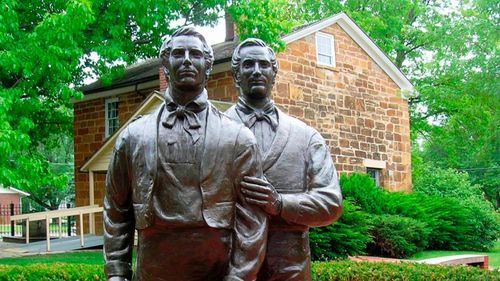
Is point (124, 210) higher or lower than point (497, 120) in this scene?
lower

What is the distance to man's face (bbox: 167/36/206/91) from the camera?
2.59 m

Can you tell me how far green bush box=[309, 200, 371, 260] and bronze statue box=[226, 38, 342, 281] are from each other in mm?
7058

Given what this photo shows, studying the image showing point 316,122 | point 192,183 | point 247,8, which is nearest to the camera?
point 192,183

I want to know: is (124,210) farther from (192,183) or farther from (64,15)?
(64,15)

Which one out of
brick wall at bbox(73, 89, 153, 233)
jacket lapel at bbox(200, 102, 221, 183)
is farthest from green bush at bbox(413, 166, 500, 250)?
jacket lapel at bbox(200, 102, 221, 183)

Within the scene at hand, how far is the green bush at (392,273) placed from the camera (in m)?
7.86

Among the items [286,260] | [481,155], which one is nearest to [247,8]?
[481,155]

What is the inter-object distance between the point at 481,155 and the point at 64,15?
10268mm

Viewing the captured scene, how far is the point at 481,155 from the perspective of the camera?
1585 centimetres

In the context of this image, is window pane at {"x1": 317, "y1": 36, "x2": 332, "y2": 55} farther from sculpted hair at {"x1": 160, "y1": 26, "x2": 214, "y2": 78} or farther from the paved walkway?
sculpted hair at {"x1": 160, "y1": 26, "x2": 214, "y2": 78}

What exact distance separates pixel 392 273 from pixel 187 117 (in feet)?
19.7

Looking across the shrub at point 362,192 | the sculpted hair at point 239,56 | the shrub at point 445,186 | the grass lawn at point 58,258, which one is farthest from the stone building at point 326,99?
the sculpted hair at point 239,56

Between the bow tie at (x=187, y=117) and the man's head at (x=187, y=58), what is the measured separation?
0.27 ft

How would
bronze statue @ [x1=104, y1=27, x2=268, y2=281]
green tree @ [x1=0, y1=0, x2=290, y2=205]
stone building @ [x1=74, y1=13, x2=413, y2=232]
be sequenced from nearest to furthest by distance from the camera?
bronze statue @ [x1=104, y1=27, x2=268, y2=281]
green tree @ [x1=0, y1=0, x2=290, y2=205]
stone building @ [x1=74, y1=13, x2=413, y2=232]
